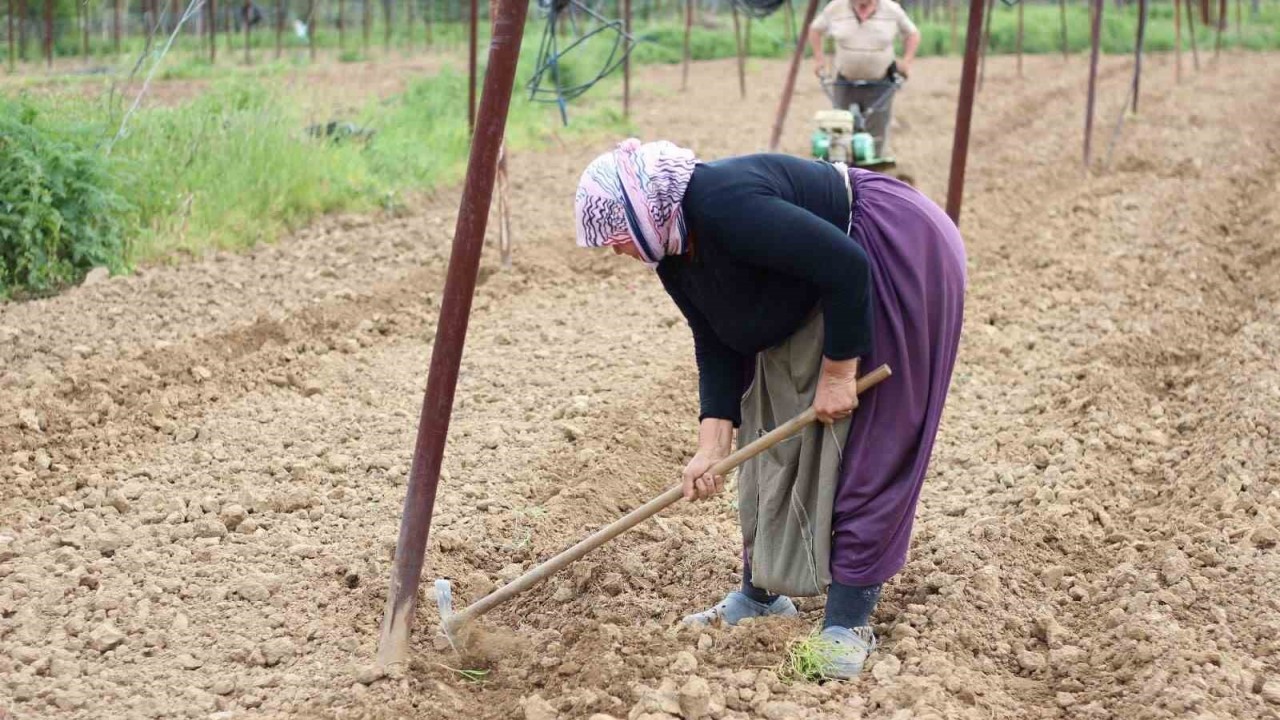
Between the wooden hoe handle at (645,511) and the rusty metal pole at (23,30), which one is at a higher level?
the rusty metal pole at (23,30)

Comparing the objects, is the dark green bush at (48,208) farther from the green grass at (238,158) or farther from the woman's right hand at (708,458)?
the woman's right hand at (708,458)

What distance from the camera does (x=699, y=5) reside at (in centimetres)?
2398

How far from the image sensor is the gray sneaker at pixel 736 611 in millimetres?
3373

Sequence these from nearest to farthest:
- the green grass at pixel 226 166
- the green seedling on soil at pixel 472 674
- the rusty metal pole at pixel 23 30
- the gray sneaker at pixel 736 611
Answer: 1. the green seedling on soil at pixel 472 674
2. the gray sneaker at pixel 736 611
3. the green grass at pixel 226 166
4. the rusty metal pole at pixel 23 30

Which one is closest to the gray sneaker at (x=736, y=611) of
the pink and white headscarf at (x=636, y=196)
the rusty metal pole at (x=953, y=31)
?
the pink and white headscarf at (x=636, y=196)

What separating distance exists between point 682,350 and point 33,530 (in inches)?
106

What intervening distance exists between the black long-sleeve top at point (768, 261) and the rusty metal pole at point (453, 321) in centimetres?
42

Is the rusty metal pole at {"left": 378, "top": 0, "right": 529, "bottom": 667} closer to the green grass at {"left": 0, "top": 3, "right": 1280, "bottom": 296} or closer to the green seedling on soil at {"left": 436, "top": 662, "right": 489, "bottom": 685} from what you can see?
the green seedling on soil at {"left": 436, "top": 662, "right": 489, "bottom": 685}

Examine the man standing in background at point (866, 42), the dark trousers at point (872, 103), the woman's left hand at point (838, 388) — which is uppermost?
the man standing in background at point (866, 42)

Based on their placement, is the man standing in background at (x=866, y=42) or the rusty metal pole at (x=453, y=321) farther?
the man standing in background at (x=866, y=42)

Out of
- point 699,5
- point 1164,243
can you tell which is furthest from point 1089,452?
point 699,5

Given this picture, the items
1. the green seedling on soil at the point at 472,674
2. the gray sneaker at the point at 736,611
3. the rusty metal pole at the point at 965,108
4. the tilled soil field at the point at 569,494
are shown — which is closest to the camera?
the tilled soil field at the point at 569,494

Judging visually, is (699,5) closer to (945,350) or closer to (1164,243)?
(1164,243)

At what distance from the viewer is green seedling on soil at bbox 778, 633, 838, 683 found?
304 centimetres
